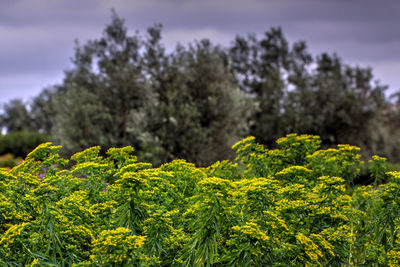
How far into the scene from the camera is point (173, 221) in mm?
4301

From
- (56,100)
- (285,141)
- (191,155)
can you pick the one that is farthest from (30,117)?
(285,141)

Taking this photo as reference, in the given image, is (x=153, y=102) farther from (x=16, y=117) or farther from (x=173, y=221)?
(x=16, y=117)

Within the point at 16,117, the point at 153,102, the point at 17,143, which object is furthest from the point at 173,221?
the point at 16,117

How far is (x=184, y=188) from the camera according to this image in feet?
16.6

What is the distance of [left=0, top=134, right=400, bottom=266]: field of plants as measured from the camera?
356 centimetres

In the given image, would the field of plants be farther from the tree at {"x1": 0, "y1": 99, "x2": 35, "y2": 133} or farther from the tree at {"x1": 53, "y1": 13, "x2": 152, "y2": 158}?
the tree at {"x1": 0, "y1": 99, "x2": 35, "y2": 133}

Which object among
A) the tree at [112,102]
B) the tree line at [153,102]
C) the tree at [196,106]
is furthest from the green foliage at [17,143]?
the tree at [196,106]

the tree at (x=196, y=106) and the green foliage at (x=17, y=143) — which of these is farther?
the green foliage at (x=17, y=143)

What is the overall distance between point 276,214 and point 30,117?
51.3 m

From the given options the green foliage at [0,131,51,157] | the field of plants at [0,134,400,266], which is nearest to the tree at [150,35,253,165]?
the field of plants at [0,134,400,266]

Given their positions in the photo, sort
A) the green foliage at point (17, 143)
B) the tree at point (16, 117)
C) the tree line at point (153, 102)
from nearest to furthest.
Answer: the tree line at point (153, 102) < the green foliage at point (17, 143) < the tree at point (16, 117)

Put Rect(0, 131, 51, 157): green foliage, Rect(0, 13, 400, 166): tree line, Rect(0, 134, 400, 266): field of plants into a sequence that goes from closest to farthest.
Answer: Rect(0, 134, 400, 266): field of plants
Rect(0, 13, 400, 166): tree line
Rect(0, 131, 51, 157): green foliage

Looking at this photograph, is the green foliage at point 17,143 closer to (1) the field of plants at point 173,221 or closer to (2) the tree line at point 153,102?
(2) the tree line at point 153,102

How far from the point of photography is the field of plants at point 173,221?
140 inches
